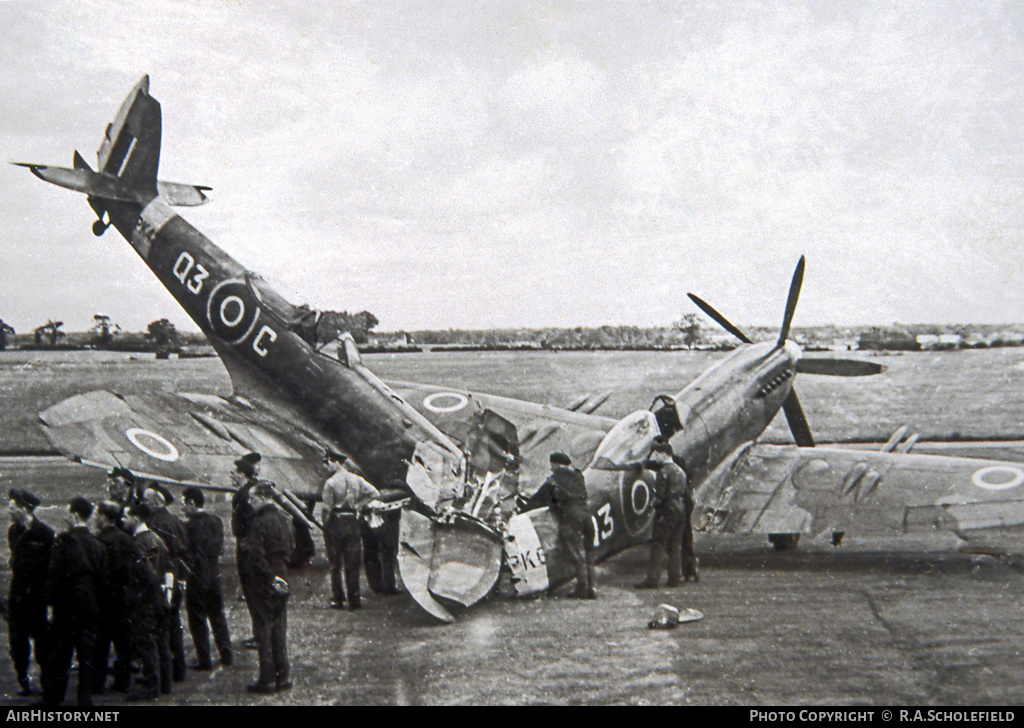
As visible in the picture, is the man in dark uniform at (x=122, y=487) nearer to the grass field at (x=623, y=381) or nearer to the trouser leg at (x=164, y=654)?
the trouser leg at (x=164, y=654)

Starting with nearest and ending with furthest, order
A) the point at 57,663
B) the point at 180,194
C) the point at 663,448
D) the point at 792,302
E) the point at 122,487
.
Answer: the point at 57,663, the point at 122,487, the point at 663,448, the point at 180,194, the point at 792,302

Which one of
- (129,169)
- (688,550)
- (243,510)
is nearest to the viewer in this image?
(243,510)

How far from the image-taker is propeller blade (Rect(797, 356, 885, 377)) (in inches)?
364

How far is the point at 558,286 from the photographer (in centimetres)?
862

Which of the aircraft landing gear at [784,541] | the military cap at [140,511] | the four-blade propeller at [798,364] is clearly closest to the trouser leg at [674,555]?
the aircraft landing gear at [784,541]

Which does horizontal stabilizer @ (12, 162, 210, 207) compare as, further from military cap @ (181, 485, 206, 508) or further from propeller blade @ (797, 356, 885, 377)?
propeller blade @ (797, 356, 885, 377)

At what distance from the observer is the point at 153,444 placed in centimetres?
663

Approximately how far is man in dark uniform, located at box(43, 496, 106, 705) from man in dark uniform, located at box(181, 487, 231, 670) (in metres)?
0.68

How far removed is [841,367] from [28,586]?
862 cm

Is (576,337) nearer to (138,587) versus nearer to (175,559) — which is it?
(175,559)

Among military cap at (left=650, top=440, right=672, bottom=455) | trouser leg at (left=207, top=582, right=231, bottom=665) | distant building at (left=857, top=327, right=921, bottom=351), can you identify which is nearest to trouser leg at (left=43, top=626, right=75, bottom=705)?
trouser leg at (left=207, top=582, right=231, bottom=665)

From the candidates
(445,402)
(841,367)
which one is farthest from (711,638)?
(841,367)

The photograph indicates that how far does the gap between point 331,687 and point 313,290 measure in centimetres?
452

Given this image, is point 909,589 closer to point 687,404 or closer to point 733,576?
point 733,576
